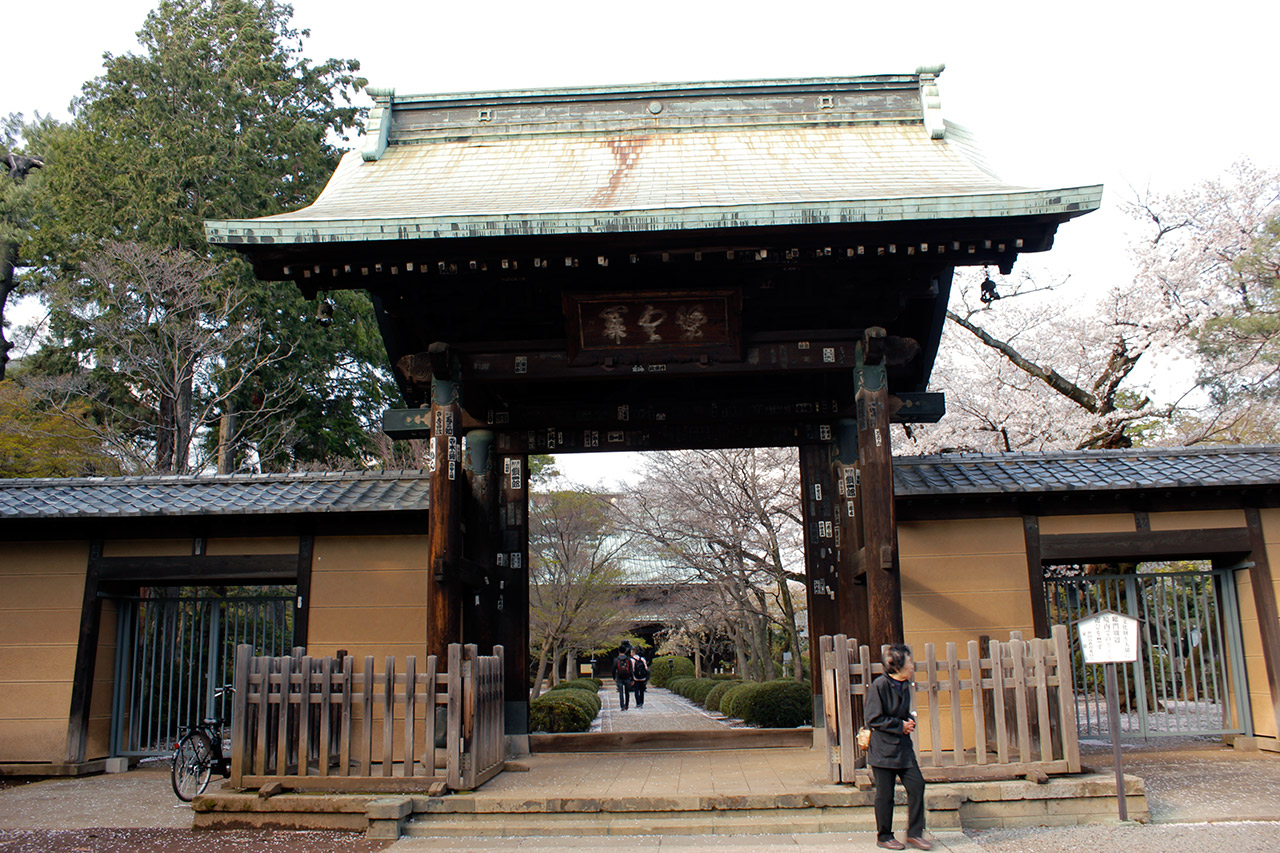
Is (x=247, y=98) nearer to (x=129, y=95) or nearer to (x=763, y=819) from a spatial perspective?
(x=129, y=95)

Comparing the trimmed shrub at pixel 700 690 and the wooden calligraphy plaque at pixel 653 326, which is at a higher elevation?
the wooden calligraphy plaque at pixel 653 326

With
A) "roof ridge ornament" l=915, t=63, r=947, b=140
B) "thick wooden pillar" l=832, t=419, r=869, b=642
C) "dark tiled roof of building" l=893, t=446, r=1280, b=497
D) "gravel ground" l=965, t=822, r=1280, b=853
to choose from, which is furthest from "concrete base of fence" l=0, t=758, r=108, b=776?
"roof ridge ornament" l=915, t=63, r=947, b=140

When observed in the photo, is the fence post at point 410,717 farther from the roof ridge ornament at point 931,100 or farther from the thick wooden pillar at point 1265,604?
the thick wooden pillar at point 1265,604

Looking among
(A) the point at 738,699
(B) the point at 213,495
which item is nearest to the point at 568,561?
(A) the point at 738,699

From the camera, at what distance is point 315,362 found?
79.2 feet

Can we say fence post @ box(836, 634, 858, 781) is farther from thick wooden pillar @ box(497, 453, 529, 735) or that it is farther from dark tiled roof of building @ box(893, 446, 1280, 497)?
thick wooden pillar @ box(497, 453, 529, 735)

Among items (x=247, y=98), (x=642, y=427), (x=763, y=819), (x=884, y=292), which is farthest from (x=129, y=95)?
(x=763, y=819)

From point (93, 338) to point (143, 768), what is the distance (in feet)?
52.6

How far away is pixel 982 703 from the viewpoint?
6.61 metres

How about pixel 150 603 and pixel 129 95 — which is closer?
pixel 150 603

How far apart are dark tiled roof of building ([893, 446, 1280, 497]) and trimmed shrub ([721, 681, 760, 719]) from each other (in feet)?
20.9

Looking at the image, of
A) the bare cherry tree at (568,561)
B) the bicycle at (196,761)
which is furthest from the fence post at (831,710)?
the bare cherry tree at (568,561)

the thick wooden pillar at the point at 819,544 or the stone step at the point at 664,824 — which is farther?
the thick wooden pillar at the point at 819,544

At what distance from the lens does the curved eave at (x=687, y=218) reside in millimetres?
6910
